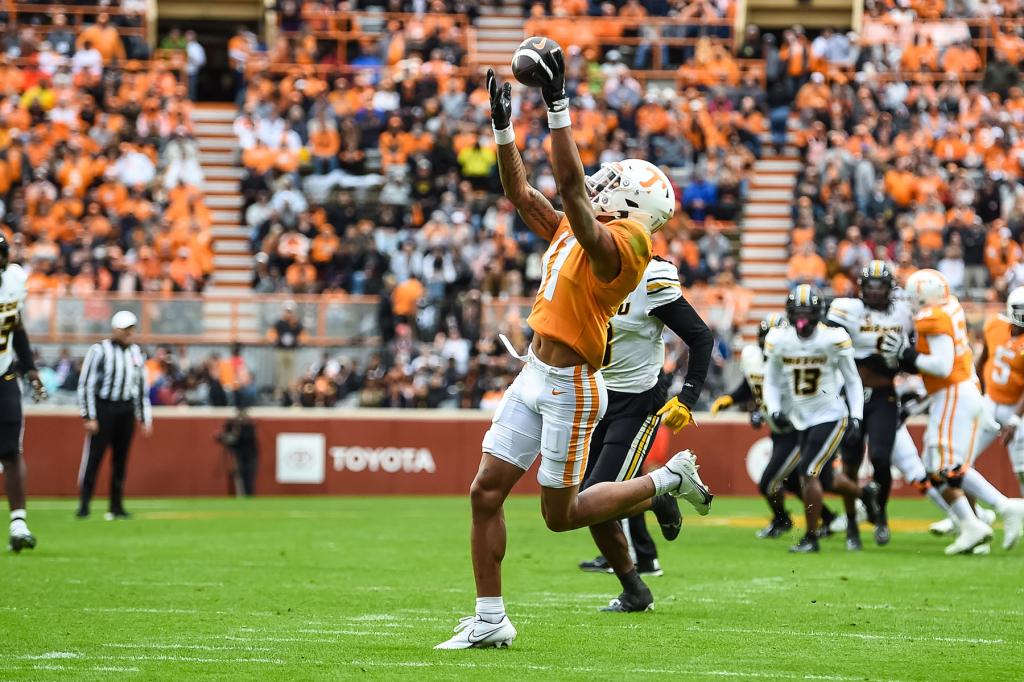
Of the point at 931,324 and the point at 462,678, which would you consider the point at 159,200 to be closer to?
the point at 931,324

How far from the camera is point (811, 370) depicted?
41.3 feet

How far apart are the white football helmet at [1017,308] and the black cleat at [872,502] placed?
→ 1.82 m

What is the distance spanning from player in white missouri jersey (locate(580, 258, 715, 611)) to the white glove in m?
4.02

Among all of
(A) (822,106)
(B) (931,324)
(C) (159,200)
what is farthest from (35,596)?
(A) (822,106)

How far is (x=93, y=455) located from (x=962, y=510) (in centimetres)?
864

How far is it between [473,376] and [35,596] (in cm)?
1265

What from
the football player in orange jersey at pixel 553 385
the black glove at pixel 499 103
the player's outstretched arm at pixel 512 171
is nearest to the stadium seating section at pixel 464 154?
the player's outstretched arm at pixel 512 171

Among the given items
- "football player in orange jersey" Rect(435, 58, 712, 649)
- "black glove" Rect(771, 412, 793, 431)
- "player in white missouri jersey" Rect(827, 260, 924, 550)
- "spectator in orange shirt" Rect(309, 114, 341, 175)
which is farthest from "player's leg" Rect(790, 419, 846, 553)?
"spectator in orange shirt" Rect(309, 114, 341, 175)

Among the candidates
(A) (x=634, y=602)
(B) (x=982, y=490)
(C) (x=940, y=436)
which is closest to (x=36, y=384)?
(A) (x=634, y=602)

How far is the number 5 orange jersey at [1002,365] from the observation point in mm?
13109

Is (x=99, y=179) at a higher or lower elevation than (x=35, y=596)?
higher

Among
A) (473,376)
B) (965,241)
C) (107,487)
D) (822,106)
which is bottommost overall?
(107,487)

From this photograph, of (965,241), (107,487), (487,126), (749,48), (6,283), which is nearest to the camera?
(6,283)

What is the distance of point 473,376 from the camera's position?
21.1 m
